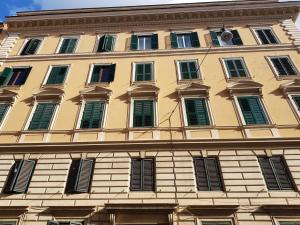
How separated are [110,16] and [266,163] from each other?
1340 centimetres

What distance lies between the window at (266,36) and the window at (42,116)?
1186 cm

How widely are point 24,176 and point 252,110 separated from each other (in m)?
9.31

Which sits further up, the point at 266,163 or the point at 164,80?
the point at 164,80

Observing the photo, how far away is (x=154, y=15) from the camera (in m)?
19.3

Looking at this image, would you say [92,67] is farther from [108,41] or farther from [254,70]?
[254,70]

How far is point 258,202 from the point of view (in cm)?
969

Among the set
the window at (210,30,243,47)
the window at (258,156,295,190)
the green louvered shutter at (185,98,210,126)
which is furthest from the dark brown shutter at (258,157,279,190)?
the window at (210,30,243,47)

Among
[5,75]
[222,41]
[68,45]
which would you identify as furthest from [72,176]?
[222,41]

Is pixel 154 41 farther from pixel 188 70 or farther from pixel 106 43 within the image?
pixel 188 70

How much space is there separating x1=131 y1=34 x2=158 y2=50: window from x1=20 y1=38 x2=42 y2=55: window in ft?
18.8

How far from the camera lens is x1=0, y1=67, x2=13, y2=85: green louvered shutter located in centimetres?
1550

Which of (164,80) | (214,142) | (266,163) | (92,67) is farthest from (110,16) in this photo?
(266,163)

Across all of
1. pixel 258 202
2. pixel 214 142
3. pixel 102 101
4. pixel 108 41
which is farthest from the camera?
pixel 108 41

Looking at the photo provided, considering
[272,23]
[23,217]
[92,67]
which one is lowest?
[23,217]
